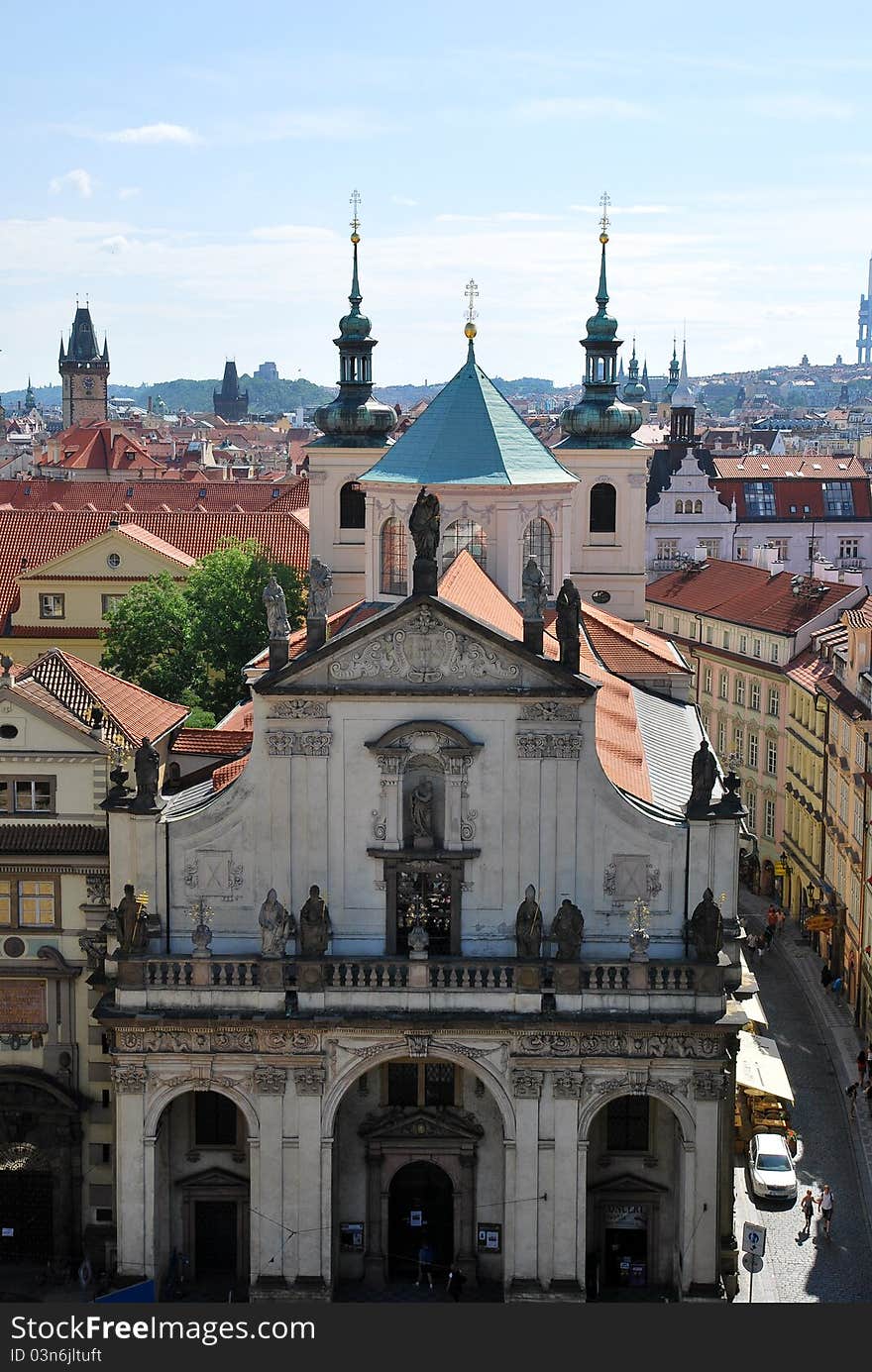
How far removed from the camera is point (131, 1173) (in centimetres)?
4778

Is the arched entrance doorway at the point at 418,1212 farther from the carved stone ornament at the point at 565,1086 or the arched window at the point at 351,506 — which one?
the arched window at the point at 351,506

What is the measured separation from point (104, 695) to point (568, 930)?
14723 mm

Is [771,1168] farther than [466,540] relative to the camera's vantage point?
No

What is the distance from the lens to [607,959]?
157ft

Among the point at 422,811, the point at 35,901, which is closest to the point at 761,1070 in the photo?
the point at 422,811

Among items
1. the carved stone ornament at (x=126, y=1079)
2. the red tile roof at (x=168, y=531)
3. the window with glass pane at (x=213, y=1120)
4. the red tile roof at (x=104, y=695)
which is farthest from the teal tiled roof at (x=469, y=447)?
the red tile roof at (x=168, y=531)

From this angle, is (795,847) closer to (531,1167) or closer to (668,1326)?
(531,1167)

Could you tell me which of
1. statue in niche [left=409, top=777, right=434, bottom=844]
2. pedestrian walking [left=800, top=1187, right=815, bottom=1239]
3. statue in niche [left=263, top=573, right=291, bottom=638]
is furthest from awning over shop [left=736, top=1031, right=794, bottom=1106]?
statue in niche [left=263, top=573, right=291, bottom=638]

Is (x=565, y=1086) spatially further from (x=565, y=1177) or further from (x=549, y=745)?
(x=549, y=745)

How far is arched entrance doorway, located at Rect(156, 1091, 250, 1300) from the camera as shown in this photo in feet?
163

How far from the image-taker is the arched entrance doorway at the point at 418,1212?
50.3m

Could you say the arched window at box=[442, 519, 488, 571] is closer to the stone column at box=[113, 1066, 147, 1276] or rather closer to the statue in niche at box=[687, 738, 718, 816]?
the statue in niche at box=[687, 738, 718, 816]

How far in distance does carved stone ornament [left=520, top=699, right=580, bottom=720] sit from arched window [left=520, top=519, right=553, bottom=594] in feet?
72.3

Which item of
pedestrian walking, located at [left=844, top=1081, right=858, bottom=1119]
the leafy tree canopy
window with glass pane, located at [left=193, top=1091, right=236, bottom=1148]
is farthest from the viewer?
the leafy tree canopy
